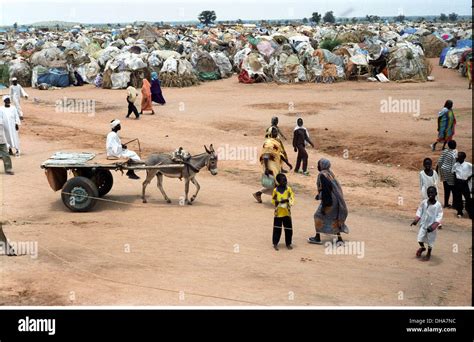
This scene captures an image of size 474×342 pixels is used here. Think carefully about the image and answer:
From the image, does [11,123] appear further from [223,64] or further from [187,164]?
[223,64]

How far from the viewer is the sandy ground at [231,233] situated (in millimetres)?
8211

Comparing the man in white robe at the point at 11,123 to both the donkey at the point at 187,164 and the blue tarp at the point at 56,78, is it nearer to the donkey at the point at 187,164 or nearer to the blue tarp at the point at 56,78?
the donkey at the point at 187,164

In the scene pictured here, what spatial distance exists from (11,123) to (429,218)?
10.1 meters

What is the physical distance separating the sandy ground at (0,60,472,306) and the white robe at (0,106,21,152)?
51 cm

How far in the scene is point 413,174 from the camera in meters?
15.6

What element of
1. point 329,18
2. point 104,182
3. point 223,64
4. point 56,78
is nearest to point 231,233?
point 104,182

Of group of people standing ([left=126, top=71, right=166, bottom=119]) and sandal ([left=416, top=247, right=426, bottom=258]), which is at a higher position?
group of people standing ([left=126, top=71, right=166, bottom=119])

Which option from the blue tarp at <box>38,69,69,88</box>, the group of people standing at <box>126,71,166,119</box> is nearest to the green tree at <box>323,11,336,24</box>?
the blue tarp at <box>38,69,69,88</box>

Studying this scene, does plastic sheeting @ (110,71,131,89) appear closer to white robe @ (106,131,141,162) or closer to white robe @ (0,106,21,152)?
white robe @ (0,106,21,152)

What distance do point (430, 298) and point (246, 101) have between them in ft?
61.7

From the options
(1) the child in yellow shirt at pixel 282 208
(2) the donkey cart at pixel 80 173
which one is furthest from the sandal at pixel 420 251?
(2) the donkey cart at pixel 80 173

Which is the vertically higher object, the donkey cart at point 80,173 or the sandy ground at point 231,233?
the donkey cart at point 80,173

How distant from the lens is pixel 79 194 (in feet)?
38.1

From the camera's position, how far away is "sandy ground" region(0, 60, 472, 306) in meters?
8.21
